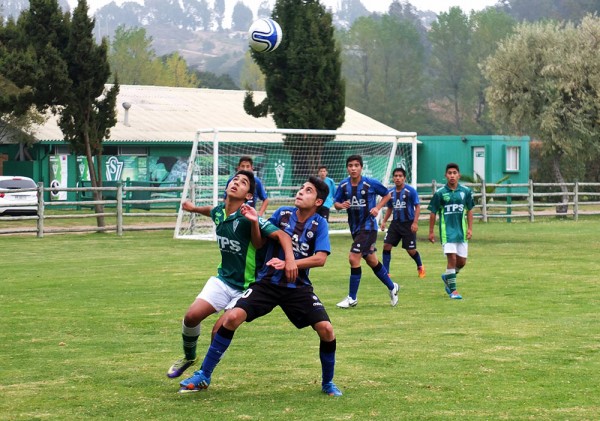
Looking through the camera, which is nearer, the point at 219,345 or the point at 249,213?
the point at 249,213

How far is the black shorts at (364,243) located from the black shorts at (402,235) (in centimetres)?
319

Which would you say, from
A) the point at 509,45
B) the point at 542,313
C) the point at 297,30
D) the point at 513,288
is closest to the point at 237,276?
the point at 542,313

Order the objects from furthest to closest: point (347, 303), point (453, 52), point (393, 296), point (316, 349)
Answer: point (453, 52)
point (393, 296)
point (347, 303)
point (316, 349)

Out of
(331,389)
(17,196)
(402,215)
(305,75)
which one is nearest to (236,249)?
(331,389)

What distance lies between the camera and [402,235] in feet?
60.5

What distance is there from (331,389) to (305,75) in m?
25.8

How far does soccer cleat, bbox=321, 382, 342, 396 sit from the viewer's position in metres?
8.44

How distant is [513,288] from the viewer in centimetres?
1639

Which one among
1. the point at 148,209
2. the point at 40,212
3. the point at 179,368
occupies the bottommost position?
the point at 179,368

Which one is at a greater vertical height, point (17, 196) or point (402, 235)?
point (17, 196)

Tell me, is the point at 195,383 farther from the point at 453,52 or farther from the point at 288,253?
the point at 453,52

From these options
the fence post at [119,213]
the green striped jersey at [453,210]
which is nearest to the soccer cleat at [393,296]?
the green striped jersey at [453,210]

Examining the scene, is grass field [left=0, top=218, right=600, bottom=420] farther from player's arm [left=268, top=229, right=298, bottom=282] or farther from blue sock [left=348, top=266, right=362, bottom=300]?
player's arm [left=268, top=229, right=298, bottom=282]

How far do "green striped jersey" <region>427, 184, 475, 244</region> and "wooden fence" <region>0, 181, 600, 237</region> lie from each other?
12683 millimetres
